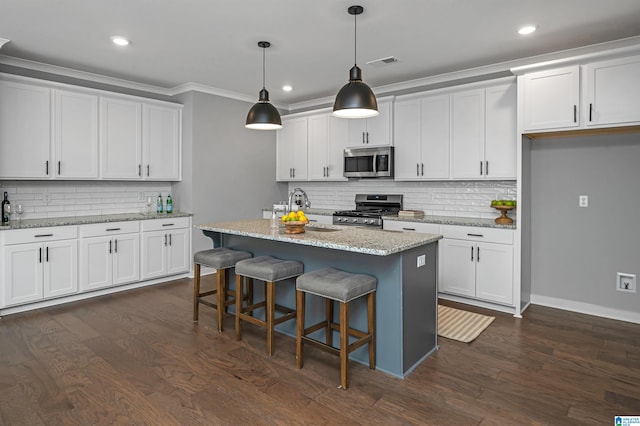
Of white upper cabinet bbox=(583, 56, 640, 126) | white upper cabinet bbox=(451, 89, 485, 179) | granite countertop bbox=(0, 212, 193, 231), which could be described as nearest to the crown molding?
granite countertop bbox=(0, 212, 193, 231)

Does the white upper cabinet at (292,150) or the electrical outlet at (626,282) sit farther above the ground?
the white upper cabinet at (292,150)

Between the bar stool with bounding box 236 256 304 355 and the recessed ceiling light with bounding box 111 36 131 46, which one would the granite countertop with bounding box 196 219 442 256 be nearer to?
the bar stool with bounding box 236 256 304 355

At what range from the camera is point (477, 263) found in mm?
4129

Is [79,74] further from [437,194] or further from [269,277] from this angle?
[437,194]

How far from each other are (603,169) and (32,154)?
5.71 meters

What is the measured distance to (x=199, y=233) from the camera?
5.48m

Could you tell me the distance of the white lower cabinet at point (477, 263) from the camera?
13.0ft

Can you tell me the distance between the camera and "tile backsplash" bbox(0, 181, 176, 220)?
4.48 m

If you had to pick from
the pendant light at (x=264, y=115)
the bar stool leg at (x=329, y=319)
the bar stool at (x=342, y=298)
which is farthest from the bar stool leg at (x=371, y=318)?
the pendant light at (x=264, y=115)

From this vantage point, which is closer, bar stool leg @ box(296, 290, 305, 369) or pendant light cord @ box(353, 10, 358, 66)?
bar stool leg @ box(296, 290, 305, 369)

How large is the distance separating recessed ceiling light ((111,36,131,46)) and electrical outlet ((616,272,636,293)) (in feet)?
16.7

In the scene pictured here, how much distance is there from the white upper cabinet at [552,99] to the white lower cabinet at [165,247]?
165 inches

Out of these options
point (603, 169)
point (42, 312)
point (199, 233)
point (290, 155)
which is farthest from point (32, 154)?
point (603, 169)

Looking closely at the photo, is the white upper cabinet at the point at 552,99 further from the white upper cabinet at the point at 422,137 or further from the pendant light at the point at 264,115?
the pendant light at the point at 264,115
